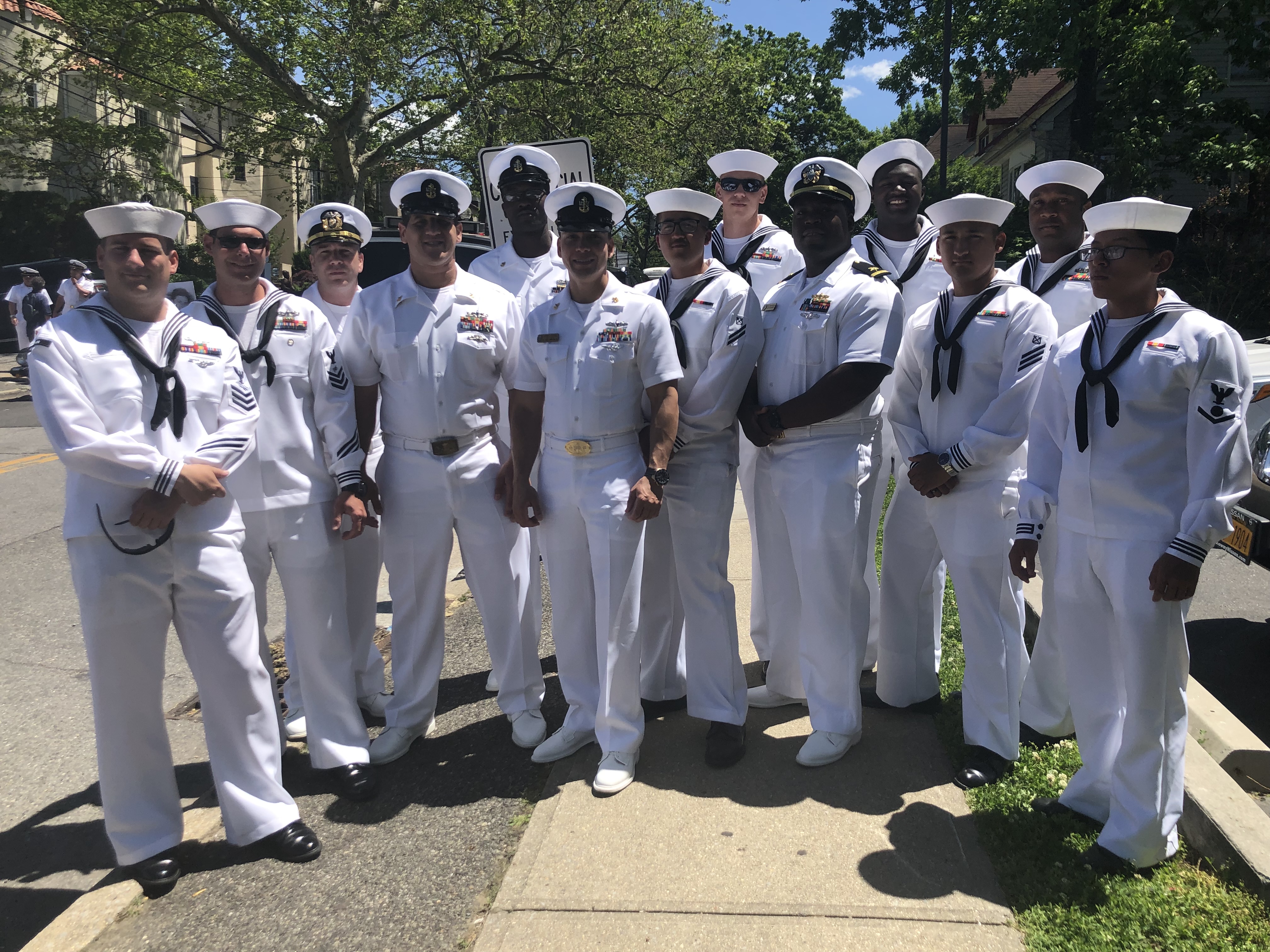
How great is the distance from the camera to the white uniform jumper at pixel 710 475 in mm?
3969

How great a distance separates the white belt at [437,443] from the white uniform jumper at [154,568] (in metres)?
0.73

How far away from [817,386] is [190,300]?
302 cm

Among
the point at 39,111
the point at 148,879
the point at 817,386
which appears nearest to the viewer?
the point at 148,879

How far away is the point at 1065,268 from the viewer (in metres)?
4.35

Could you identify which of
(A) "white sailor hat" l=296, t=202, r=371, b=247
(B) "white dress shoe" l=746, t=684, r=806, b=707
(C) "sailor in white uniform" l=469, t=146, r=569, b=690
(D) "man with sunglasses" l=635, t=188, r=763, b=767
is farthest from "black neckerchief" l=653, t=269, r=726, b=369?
(A) "white sailor hat" l=296, t=202, r=371, b=247

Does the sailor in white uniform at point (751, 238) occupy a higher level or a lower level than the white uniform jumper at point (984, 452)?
higher

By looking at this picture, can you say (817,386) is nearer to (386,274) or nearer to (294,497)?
(294,497)

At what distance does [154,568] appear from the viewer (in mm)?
3234

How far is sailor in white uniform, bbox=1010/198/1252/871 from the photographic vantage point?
113 inches

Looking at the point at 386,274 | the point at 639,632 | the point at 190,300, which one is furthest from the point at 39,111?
the point at 639,632

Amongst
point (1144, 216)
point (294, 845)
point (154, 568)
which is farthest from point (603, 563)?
point (1144, 216)

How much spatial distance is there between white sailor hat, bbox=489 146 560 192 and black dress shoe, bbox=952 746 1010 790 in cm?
348

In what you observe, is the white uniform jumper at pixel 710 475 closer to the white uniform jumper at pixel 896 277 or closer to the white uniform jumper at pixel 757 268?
the white uniform jumper at pixel 757 268

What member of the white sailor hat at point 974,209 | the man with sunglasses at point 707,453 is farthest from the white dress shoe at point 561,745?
the white sailor hat at point 974,209
